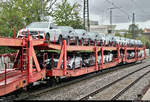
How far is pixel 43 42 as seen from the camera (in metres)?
10.7

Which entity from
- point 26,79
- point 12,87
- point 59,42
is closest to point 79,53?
point 59,42

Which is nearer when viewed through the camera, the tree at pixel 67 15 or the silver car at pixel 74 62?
the silver car at pixel 74 62

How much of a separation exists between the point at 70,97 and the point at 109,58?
11779 mm

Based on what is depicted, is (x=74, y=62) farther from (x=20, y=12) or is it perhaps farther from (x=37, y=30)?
(x=20, y=12)

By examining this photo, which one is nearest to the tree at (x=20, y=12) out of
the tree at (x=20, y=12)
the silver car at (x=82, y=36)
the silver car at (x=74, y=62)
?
the tree at (x=20, y=12)

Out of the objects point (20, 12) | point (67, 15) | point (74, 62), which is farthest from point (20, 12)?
point (74, 62)

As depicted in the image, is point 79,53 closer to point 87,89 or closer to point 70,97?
point 87,89

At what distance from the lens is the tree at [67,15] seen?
32000 millimetres

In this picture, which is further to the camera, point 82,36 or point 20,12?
point 20,12

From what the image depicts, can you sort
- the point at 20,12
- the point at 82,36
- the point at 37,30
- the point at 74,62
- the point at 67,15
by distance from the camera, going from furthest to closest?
the point at 67,15 → the point at 20,12 → the point at 82,36 → the point at 74,62 → the point at 37,30

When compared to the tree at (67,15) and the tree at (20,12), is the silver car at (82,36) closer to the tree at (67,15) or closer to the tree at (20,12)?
the tree at (20,12)

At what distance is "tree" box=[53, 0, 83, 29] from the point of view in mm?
32000

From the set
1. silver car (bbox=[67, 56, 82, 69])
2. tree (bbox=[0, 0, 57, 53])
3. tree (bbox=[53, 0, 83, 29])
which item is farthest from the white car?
Answer: tree (bbox=[53, 0, 83, 29])

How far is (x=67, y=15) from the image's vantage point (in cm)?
3297
